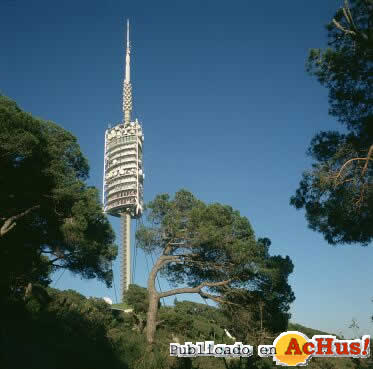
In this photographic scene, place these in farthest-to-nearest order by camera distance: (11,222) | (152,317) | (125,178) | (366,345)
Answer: (125,178), (11,222), (152,317), (366,345)

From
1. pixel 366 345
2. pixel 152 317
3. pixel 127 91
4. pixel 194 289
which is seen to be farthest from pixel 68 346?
pixel 127 91

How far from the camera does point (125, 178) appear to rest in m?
75.9

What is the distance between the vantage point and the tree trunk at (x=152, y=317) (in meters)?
17.0

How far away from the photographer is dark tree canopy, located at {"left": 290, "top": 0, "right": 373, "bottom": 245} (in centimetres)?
1210

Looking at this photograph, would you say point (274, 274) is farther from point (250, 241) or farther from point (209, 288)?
point (209, 288)

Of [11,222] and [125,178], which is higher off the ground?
[125,178]

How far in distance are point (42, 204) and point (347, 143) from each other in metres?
13.9

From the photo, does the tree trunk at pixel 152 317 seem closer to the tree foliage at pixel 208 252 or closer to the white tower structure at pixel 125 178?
the tree foliage at pixel 208 252

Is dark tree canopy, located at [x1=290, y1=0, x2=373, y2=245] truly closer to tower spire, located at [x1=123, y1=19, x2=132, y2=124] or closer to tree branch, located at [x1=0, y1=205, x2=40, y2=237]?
tree branch, located at [x1=0, y1=205, x2=40, y2=237]

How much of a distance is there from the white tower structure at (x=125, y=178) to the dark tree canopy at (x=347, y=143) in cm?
6005

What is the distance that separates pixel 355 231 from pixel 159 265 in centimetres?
866

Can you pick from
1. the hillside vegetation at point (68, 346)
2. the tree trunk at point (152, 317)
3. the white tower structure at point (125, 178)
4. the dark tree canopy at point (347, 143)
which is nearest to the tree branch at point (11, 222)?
the hillside vegetation at point (68, 346)

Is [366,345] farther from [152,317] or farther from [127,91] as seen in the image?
[127,91]

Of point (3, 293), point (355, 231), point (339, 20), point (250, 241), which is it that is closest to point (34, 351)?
point (3, 293)
